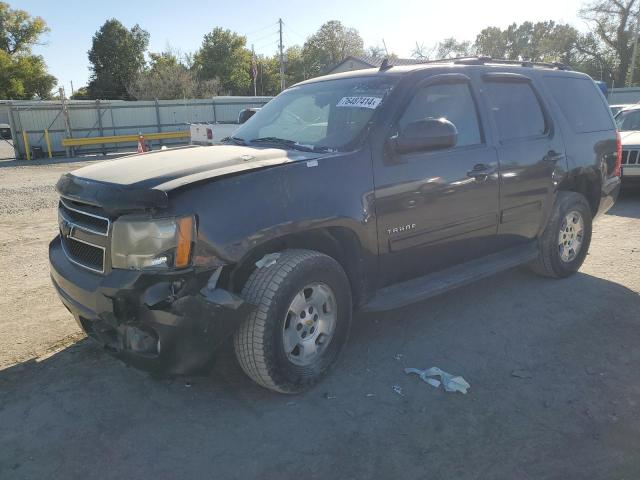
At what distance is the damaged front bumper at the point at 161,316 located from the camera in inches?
104

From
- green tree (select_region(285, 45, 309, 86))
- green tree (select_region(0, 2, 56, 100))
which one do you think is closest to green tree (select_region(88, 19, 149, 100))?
green tree (select_region(0, 2, 56, 100))

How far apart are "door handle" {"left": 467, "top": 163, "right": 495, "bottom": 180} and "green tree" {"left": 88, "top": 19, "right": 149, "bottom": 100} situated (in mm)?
58207

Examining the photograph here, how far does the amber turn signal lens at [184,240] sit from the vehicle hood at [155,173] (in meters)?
0.14

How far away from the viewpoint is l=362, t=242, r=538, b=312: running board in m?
3.57

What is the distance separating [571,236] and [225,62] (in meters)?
58.0

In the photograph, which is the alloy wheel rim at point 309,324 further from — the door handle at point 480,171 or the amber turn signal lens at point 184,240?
the door handle at point 480,171

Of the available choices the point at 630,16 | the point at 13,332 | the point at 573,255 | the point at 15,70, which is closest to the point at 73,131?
the point at 13,332

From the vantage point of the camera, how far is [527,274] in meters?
5.45

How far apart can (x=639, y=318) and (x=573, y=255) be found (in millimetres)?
1106

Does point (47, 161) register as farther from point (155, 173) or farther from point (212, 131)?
point (155, 173)

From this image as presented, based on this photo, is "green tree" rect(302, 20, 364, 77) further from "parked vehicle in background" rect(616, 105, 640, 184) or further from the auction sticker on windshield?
the auction sticker on windshield

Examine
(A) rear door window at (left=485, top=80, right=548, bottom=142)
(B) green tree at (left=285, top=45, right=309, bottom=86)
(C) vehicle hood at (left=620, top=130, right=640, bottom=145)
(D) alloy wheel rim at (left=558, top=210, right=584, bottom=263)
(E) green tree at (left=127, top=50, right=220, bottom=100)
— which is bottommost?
(D) alloy wheel rim at (left=558, top=210, right=584, bottom=263)

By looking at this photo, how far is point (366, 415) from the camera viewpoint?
3021 millimetres

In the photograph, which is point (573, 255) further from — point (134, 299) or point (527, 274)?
point (134, 299)
